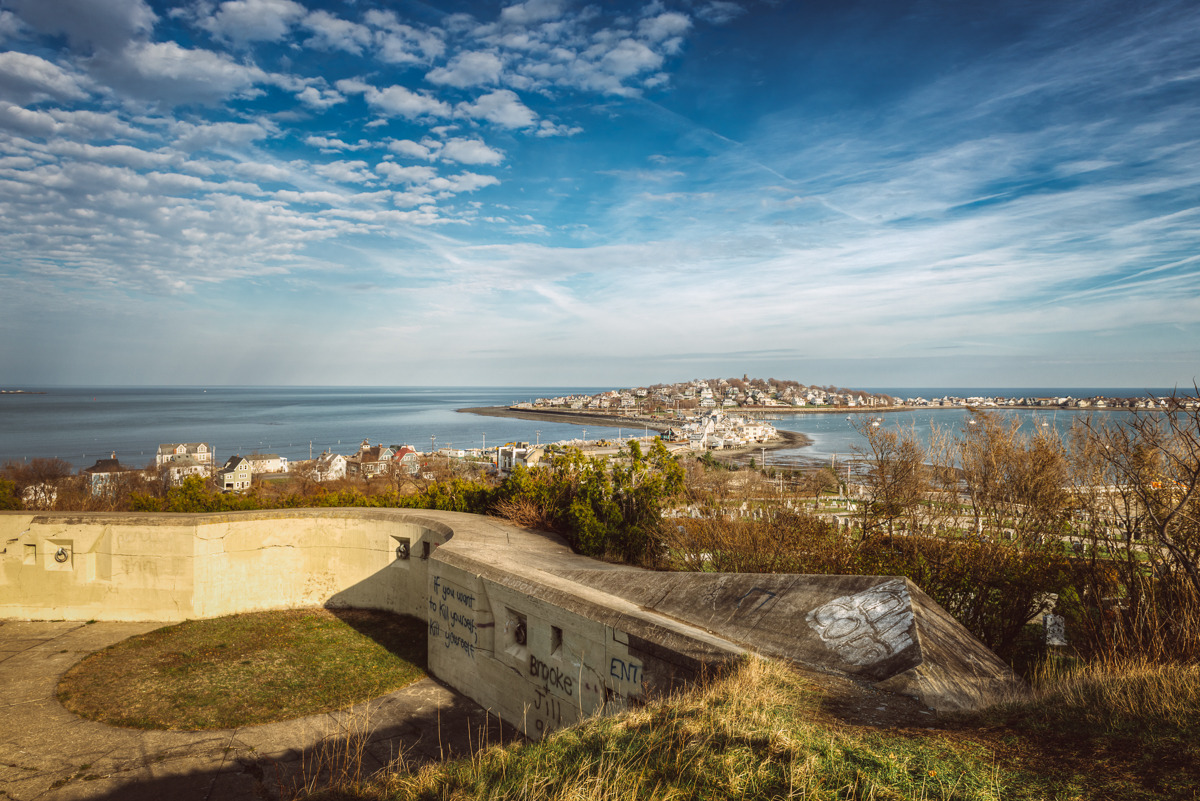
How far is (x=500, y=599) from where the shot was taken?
7258 mm

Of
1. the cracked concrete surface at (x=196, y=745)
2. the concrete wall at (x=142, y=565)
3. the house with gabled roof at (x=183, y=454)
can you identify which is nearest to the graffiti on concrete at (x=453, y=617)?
the cracked concrete surface at (x=196, y=745)

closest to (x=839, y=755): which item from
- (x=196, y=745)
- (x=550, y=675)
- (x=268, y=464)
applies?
(x=550, y=675)

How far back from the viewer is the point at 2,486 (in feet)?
40.7

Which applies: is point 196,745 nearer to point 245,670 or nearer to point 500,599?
point 245,670

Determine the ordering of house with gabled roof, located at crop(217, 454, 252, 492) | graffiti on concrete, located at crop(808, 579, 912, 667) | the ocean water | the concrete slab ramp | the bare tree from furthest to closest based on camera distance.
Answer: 1. the ocean water
2. house with gabled roof, located at crop(217, 454, 252, 492)
3. the bare tree
4. graffiti on concrete, located at crop(808, 579, 912, 667)
5. the concrete slab ramp

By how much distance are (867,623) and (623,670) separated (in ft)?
7.47

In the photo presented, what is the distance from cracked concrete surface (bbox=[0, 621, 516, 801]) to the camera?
5758mm

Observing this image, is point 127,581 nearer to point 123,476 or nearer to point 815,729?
point 815,729

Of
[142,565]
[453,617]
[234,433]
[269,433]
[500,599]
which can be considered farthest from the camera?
[269,433]

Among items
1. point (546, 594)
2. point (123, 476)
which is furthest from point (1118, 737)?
point (123, 476)

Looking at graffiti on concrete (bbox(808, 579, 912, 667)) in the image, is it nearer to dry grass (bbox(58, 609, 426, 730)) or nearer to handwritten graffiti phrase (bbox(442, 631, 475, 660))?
handwritten graffiti phrase (bbox(442, 631, 475, 660))

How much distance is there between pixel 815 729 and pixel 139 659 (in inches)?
383

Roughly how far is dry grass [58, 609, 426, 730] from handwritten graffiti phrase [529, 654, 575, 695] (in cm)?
272

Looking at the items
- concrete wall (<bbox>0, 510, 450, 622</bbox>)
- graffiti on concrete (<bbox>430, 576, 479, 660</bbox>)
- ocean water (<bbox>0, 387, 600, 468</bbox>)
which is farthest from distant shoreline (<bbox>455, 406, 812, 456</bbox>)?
graffiti on concrete (<bbox>430, 576, 479, 660</bbox>)
